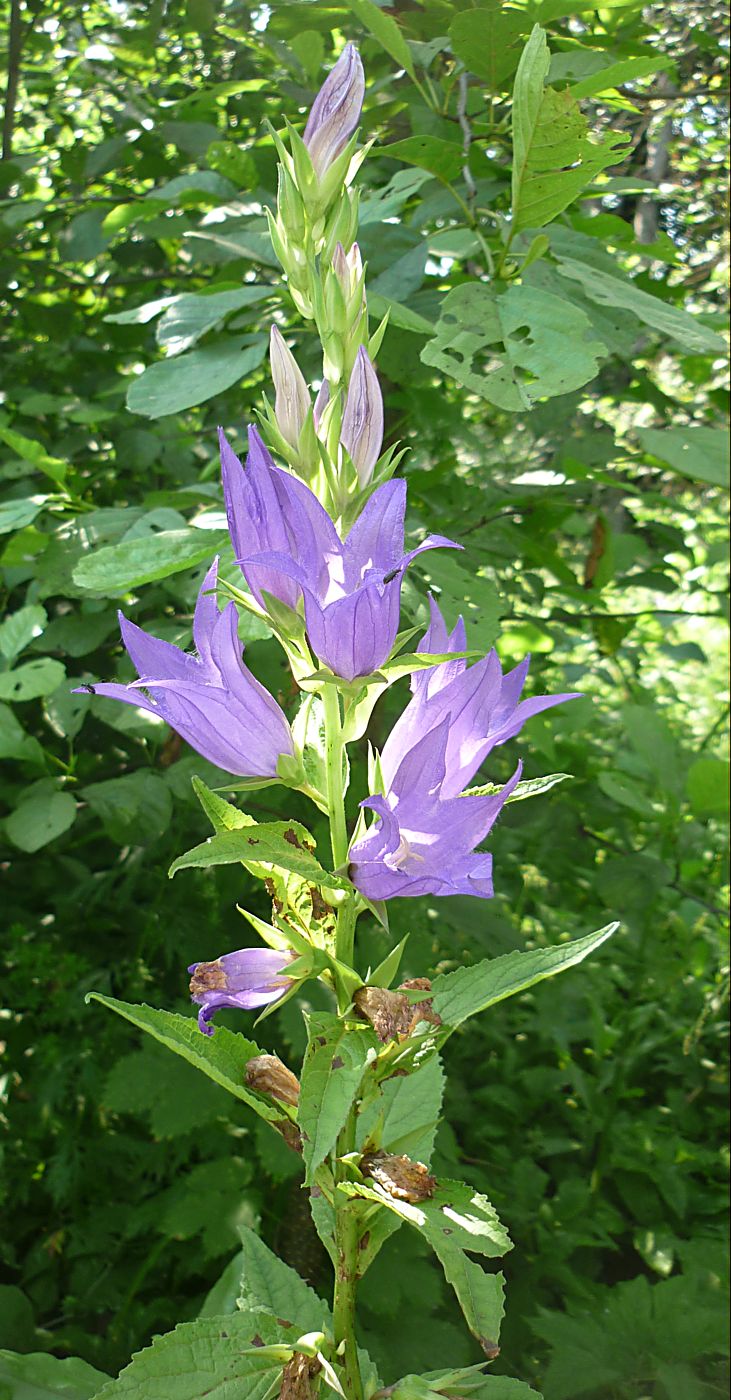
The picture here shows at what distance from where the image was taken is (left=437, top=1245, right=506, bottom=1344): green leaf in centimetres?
79

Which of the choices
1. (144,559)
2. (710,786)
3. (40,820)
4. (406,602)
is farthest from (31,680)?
(710,786)

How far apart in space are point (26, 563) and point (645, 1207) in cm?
210

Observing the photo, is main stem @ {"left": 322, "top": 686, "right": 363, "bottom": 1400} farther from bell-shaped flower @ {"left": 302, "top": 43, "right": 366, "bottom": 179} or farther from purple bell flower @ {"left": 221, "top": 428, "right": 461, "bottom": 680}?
bell-shaped flower @ {"left": 302, "top": 43, "right": 366, "bottom": 179}

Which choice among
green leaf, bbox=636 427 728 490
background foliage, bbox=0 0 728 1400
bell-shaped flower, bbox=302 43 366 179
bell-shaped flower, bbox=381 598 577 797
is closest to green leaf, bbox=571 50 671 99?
background foliage, bbox=0 0 728 1400

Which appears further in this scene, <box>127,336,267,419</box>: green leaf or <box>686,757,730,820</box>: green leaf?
<box>686,757,730,820</box>: green leaf

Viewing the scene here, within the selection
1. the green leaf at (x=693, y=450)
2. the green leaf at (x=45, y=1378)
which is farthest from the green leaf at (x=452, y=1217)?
the green leaf at (x=693, y=450)

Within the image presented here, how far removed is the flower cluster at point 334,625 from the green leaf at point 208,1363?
0.86 ft

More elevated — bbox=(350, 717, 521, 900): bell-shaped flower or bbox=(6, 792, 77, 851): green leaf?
bbox=(350, 717, 521, 900): bell-shaped flower

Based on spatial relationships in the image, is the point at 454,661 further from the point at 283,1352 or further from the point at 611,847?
the point at 611,847

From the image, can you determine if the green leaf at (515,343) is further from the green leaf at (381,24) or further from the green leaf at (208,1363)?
the green leaf at (208,1363)

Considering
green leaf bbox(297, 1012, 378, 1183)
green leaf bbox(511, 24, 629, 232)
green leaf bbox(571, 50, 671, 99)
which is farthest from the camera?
green leaf bbox(571, 50, 671, 99)

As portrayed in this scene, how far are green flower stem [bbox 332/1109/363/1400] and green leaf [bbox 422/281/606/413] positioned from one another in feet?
2.56

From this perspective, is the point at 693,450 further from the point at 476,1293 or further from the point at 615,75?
the point at 476,1293

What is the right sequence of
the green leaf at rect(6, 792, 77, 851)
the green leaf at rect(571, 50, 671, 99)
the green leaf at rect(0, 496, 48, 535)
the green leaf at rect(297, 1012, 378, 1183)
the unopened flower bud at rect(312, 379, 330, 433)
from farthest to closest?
the green leaf at rect(6, 792, 77, 851) → the green leaf at rect(0, 496, 48, 535) → the green leaf at rect(571, 50, 671, 99) → the unopened flower bud at rect(312, 379, 330, 433) → the green leaf at rect(297, 1012, 378, 1183)
